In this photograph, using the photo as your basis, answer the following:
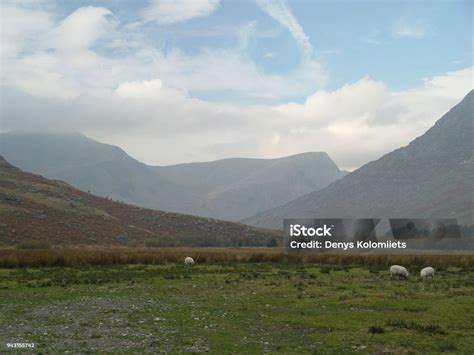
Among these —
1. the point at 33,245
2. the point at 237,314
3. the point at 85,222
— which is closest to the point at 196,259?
the point at 237,314

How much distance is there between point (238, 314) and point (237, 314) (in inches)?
1.6

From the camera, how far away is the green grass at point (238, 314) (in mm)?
15602

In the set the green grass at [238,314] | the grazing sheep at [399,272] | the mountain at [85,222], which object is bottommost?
the green grass at [238,314]

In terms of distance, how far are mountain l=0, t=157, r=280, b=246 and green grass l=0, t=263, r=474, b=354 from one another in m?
60.6

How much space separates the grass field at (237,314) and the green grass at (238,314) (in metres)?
0.04

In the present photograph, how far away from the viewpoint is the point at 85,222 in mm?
104750

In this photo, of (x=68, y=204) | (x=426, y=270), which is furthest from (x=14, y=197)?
(x=426, y=270)

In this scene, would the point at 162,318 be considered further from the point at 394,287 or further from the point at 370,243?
the point at 370,243

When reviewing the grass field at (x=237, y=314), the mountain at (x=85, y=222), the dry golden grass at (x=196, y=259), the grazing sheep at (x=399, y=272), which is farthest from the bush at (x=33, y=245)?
the grazing sheep at (x=399, y=272)

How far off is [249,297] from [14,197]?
9118 centimetres

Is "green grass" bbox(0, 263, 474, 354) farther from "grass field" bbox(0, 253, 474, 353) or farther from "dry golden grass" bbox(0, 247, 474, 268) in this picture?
"dry golden grass" bbox(0, 247, 474, 268)

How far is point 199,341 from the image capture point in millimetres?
15867

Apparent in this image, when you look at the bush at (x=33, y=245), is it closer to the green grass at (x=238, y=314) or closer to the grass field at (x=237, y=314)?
the grass field at (x=237, y=314)

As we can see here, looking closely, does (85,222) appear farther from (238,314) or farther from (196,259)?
(238,314)
